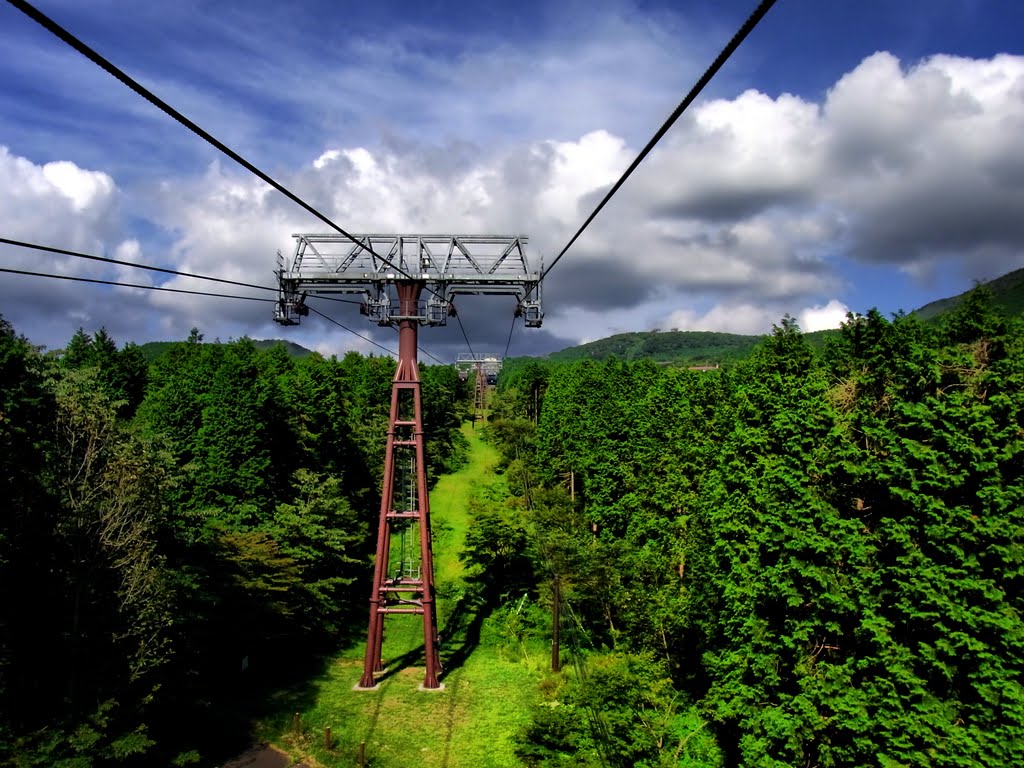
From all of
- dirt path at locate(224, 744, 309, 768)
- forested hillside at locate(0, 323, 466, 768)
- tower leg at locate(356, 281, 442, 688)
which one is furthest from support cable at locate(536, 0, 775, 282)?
dirt path at locate(224, 744, 309, 768)

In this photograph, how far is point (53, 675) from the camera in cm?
1387

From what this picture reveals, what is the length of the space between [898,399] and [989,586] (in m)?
3.48

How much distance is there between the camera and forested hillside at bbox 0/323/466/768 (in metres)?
13.5

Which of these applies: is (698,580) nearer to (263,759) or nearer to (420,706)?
(420,706)

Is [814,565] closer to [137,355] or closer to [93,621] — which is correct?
[93,621]

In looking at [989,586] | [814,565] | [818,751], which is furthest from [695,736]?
[989,586]

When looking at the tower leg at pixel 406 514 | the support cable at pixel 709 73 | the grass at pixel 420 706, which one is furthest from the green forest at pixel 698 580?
the support cable at pixel 709 73

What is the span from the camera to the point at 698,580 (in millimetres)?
19891

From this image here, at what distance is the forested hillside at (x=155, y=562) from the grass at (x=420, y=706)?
193 cm

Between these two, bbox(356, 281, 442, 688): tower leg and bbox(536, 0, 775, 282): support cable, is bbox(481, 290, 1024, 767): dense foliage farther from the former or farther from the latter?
bbox(536, 0, 775, 282): support cable

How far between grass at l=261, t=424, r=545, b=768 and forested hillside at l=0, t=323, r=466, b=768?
1.93m

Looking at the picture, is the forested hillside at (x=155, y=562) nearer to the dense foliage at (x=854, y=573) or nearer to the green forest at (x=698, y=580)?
the green forest at (x=698, y=580)

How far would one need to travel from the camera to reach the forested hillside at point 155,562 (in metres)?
13.5

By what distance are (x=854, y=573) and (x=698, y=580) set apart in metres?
7.85
